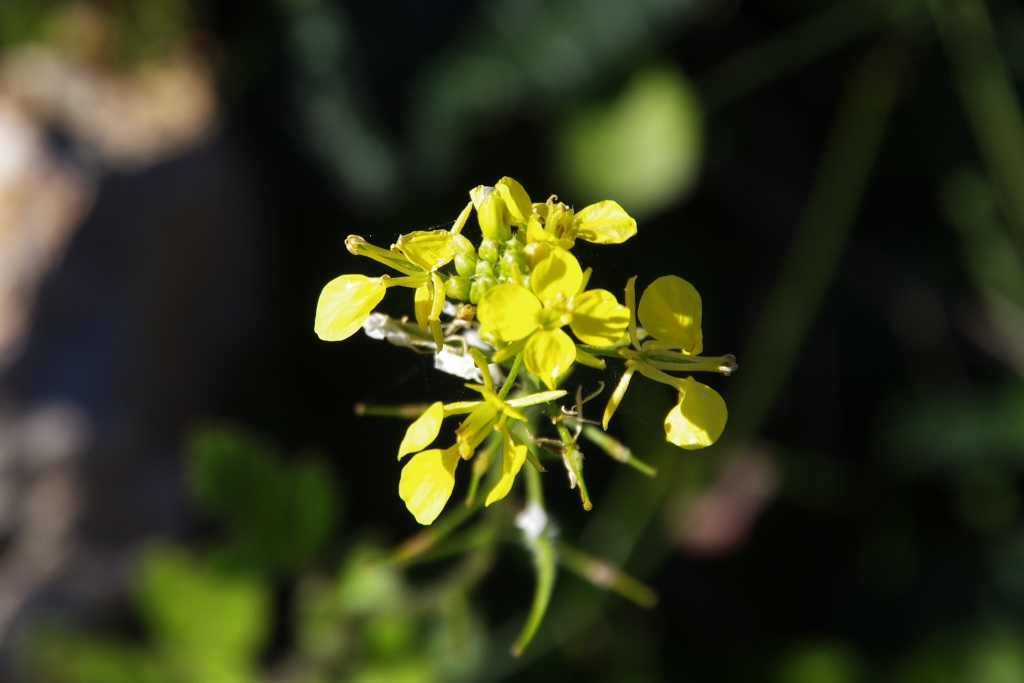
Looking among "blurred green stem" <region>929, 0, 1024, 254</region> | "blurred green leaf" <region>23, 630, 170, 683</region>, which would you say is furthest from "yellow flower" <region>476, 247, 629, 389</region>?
"blurred green stem" <region>929, 0, 1024, 254</region>

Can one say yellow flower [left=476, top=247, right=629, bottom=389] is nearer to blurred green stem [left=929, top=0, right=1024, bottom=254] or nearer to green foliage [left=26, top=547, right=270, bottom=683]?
green foliage [left=26, top=547, right=270, bottom=683]

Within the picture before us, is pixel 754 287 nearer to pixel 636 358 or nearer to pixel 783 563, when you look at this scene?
pixel 783 563

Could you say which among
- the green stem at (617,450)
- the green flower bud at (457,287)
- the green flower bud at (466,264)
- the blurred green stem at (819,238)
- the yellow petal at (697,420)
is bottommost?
the blurred green stem at (819,238)

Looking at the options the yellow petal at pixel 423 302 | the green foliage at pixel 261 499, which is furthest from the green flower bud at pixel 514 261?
the green foliage at pixel 261 499

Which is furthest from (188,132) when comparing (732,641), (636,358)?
(732,641)

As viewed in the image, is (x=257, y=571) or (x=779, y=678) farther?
(x=779, y=678)

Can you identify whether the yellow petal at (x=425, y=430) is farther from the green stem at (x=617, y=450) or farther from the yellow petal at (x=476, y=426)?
the green stem at (x=617, y=450)

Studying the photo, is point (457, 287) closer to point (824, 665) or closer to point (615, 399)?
point (615, 399)

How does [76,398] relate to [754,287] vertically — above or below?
above
